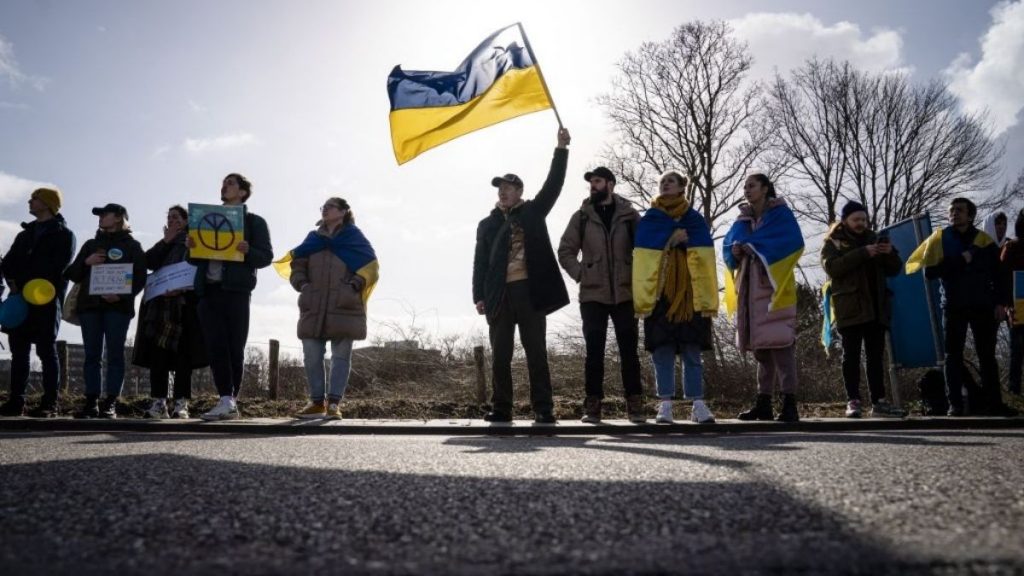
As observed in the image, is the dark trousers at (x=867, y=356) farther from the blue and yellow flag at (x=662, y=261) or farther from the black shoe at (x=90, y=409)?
the black shoe at (x=90, y=409)

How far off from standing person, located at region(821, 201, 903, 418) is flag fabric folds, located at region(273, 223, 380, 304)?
418cm

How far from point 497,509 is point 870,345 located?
5.46 m

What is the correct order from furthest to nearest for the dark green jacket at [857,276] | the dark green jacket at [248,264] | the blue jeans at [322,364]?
the blue jeans at [322,364] < the dark green jacket at [248,264] < the dark green jacket at [857,276]

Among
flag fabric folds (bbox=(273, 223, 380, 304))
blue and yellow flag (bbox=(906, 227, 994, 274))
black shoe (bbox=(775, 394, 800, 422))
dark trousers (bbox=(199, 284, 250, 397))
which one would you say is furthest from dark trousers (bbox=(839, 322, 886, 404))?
dark trousers (bbox=(199, 284, 250, 397))

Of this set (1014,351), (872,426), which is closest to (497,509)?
(872,426)

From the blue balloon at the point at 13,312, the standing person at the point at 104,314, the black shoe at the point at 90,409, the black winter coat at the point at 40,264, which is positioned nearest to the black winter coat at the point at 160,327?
the standing person at the point at 104,314

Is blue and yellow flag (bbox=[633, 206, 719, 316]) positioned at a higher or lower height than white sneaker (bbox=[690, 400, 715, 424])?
higher

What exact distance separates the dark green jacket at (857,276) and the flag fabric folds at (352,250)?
418 centimetres

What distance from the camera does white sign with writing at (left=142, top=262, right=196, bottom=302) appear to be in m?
6.58

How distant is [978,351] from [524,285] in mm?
4595

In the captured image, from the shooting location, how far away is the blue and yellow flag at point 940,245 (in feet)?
22.6

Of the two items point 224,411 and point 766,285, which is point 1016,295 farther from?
point 224,411

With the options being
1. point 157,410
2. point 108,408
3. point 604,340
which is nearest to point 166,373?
point 157,410

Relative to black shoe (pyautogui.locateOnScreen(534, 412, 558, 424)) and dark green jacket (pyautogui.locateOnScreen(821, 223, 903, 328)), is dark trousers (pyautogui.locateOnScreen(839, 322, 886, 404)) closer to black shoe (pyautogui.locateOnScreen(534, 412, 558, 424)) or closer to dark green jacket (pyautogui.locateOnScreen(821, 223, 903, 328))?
dark green jacket (pyautogui.locateOnScreen(821, 223, 903, 328))
